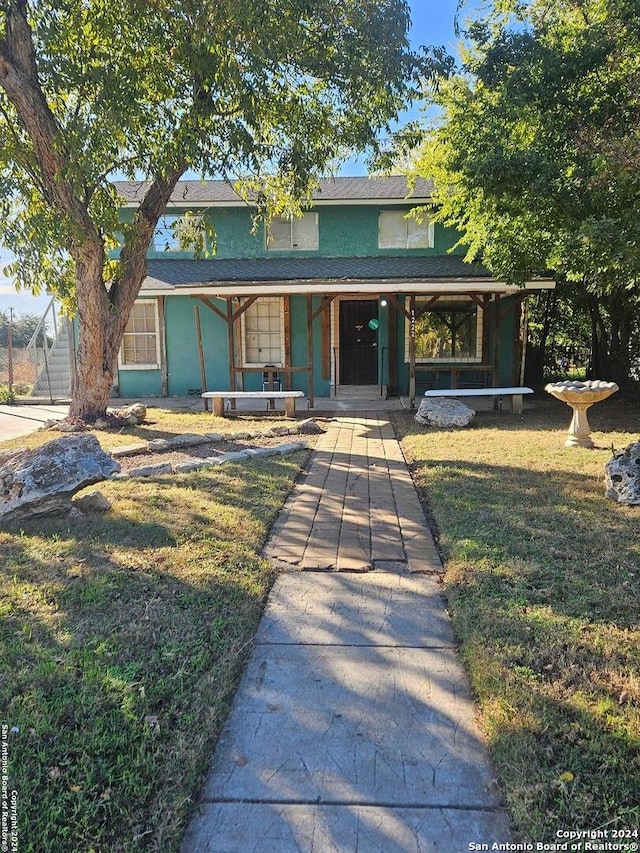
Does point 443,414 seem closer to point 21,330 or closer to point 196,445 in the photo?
point 196,445

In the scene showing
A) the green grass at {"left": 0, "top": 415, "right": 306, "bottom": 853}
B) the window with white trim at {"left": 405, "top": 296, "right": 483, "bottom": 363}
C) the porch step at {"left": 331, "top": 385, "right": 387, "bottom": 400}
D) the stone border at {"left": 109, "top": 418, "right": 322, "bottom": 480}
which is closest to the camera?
the green grass at {"left": 0, "top": 415, "right": 306, "bottom": 853}

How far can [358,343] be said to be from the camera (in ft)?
45.8

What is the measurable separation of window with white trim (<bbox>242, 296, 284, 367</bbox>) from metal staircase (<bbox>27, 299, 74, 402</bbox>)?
472cm

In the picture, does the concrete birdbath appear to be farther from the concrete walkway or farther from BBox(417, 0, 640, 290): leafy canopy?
the concrete walkway

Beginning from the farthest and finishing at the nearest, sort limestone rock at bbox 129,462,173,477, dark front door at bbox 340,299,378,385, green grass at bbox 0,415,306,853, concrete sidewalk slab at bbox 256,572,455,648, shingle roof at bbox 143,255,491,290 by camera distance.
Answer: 1. dark front door at bbox 340,299,378,385
2. shingle roof at bbox 143,255,491,290
3. limestone rock at bbox 129,462,173,477
4. concrete sidewalk slab at bbox 256,572,455,648
5. green grass at bbox 0,415,306,853

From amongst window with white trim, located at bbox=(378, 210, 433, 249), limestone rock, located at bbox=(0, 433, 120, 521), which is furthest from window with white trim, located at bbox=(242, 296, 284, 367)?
limestone rock, located at bbox=(0, 433, 120, 521)

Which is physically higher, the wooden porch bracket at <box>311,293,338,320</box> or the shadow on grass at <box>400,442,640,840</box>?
the wooden porch bracket at <box>311,293,338,320</box>

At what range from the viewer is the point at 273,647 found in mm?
2727

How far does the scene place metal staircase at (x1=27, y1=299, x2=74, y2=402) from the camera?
14.2m

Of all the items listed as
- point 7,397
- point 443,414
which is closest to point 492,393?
point 443,414

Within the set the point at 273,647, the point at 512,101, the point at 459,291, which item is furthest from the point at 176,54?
the point at 273,647

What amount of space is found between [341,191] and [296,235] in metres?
1.67

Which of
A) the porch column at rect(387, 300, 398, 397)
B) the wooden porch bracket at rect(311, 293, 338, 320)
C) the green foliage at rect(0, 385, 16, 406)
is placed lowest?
the green foliage at rect(0, 385, 16, 406)

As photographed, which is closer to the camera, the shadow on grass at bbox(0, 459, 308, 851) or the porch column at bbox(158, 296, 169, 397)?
the shadow on grass at bbox(0, 459, 308, 851)
